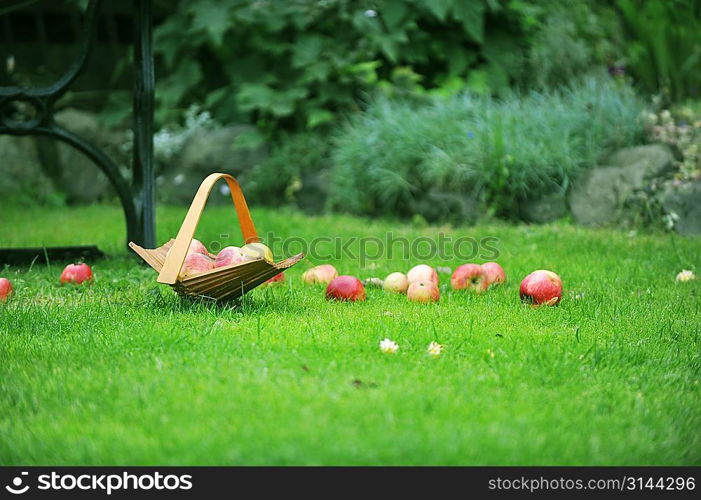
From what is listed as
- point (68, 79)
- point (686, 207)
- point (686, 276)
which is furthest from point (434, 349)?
point (686, 207)

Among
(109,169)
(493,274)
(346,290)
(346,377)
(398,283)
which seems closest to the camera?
(346,377)

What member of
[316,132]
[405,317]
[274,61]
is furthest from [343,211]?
[405,317]

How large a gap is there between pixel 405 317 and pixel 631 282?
4.53 feet

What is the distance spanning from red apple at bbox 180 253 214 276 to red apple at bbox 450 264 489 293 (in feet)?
3.63

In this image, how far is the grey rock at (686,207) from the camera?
5.16 meters

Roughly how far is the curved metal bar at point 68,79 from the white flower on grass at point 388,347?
246cm

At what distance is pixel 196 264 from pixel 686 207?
3537 millimetres

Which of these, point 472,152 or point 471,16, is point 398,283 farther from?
point 471,16

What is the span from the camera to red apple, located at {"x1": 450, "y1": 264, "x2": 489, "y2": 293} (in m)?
3.53

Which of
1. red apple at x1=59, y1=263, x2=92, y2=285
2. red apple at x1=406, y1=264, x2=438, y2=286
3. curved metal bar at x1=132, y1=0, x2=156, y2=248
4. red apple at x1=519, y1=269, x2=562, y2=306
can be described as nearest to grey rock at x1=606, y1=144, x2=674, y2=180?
red apple at x1=519, y1=269, x2=562, y2=306

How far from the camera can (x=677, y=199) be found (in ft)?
17.0

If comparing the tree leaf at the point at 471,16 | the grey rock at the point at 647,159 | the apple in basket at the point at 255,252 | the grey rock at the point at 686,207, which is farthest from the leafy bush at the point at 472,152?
the apple in basket at the point at 255,252

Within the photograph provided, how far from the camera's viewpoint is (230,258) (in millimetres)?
3021
